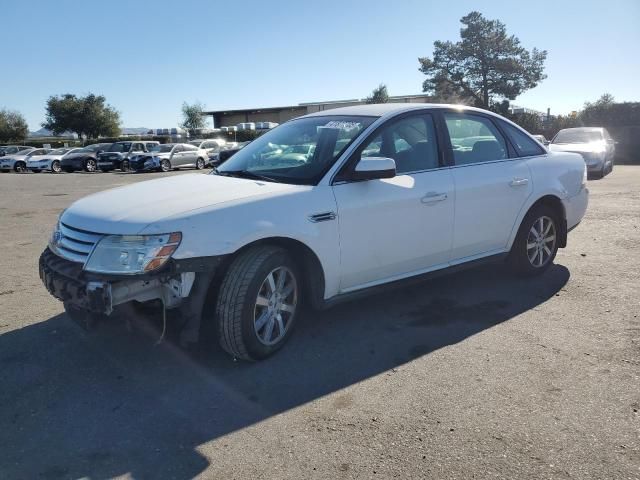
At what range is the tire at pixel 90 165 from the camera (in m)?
30.4

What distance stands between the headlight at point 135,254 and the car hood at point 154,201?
71 mm

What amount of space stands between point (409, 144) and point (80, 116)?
6764cm

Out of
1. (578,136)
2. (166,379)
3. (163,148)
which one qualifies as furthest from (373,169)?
(163,148)

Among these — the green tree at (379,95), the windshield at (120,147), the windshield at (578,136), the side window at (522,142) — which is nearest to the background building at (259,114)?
the green tree at (379,95)

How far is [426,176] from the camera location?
171 inches

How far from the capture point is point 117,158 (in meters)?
29.9

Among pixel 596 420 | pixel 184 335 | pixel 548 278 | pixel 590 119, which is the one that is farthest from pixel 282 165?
pixel 590 119

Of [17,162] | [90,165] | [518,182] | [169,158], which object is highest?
[518,182]

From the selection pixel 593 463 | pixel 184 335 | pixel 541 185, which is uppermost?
pixel 541 185

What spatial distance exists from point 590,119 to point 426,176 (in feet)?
127

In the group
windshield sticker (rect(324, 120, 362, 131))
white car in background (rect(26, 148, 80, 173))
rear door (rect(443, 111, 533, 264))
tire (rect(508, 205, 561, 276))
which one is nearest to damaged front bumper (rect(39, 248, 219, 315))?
windshield sticker (rect(324, 120, 362, 131))

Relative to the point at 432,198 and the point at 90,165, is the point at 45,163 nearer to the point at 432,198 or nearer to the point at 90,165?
the point at 90,165

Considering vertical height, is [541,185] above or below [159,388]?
above

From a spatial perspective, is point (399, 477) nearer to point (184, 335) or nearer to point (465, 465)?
point (465, 465)
